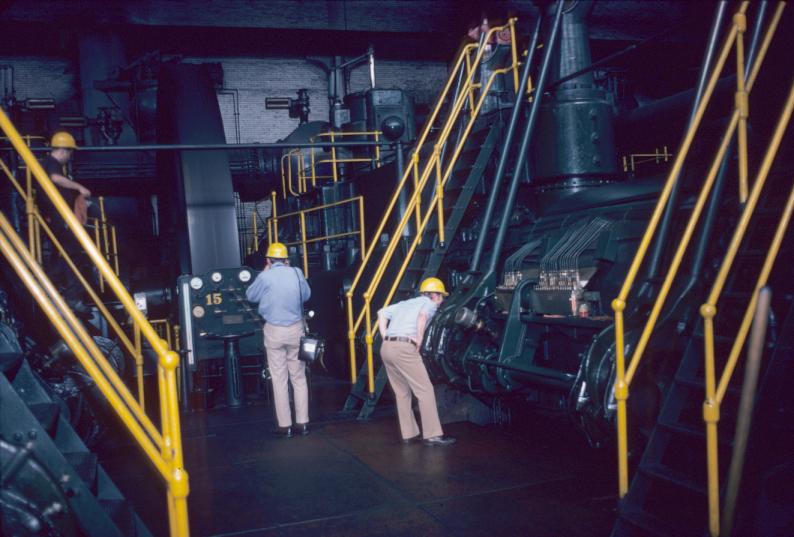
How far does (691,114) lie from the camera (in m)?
4.79

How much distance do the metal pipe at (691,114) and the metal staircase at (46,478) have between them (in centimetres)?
346

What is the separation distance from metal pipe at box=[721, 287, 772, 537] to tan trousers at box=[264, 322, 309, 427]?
4896mm

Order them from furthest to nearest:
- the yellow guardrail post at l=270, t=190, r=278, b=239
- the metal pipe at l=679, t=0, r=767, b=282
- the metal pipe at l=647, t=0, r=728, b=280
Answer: the yellow guardrail post at l=270, t=190, r=278, b=239 → the metal pipe at l=647, t=0, r=728, b=280 → the metal pipe at l=679, t=0, r=767, b=282

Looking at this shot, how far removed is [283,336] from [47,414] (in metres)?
3.75

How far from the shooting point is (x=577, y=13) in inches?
277

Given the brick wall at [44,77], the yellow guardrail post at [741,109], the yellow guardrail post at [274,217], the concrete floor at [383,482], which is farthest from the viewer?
the brick wall at [44,77]

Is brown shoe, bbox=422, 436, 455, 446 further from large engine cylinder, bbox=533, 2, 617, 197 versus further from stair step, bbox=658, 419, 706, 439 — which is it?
stair step, bbox=658, 419, 706, 439

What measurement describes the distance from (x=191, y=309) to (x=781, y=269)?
23.5 feet

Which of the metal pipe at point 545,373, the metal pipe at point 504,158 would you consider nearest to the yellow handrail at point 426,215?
the metal pipe at point 504,158

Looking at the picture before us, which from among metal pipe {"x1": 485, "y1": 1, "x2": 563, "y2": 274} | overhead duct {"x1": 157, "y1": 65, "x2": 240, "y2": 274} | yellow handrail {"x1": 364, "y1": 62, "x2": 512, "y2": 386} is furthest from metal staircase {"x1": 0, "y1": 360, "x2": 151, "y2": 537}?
overhead duct {"x1": 157, "y1": 65, "x2": 240, "y2": 274}

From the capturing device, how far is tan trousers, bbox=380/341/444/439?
6352 millimetres

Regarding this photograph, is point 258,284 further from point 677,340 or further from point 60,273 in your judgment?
point 677,340

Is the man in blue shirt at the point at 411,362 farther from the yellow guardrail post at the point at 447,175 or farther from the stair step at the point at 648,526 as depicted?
the stair step at the point at 648,526

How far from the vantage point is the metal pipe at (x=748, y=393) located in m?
2.16
